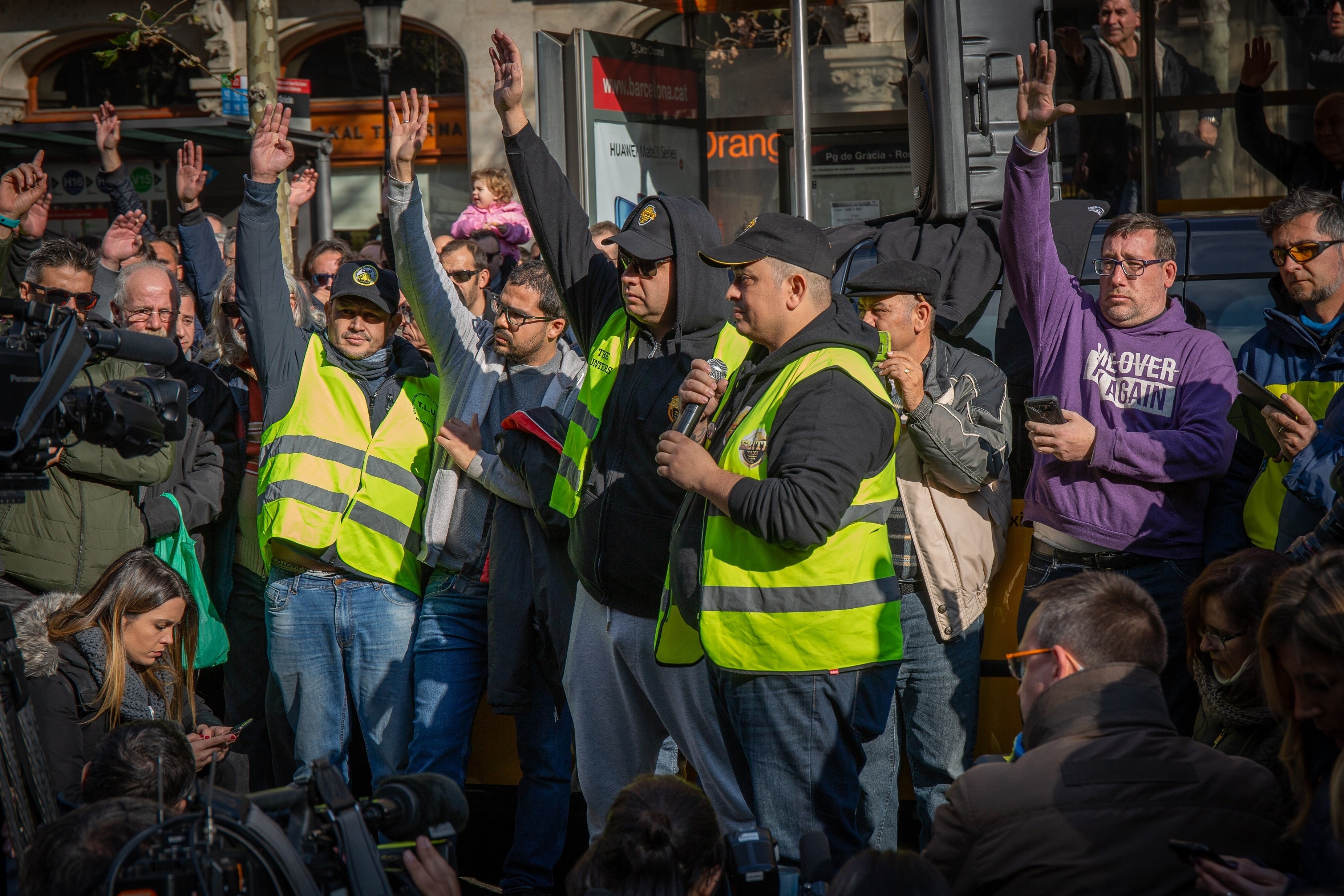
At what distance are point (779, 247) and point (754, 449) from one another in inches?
22.3

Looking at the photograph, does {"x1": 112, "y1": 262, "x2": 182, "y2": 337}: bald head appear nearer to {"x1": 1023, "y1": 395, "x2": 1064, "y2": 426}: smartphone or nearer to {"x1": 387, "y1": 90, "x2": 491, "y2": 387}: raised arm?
{"x1": 387, "y1": 90, "x2": 491, "y2": 387}: raised arm

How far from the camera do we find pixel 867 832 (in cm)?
423

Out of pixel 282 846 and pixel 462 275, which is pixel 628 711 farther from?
pixel 462 275

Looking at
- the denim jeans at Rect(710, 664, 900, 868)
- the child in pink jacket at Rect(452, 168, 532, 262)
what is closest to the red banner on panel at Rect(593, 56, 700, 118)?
the child in pink jacket at Rect(452, 168, 532, 262)

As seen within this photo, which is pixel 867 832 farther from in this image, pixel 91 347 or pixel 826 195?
pixel 826 195

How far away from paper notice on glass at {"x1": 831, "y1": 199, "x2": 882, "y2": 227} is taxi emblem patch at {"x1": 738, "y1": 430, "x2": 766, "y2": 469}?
24.2ft

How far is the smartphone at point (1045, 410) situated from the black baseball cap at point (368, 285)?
2.32m

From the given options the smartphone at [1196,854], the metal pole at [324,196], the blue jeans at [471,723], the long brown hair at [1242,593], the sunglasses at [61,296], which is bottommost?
the blue jeans at [471,723]

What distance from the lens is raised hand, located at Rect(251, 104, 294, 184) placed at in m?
4.86

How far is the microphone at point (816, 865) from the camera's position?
2.55 m


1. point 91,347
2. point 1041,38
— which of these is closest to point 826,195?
point 1041,38

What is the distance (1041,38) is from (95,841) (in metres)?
5.49

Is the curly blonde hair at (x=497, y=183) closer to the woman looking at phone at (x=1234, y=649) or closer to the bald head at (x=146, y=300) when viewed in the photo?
the bald head at (x=146, y=300)

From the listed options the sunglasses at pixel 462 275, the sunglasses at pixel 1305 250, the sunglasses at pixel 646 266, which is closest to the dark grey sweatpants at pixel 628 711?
the sunglasses at pixel 646 266
